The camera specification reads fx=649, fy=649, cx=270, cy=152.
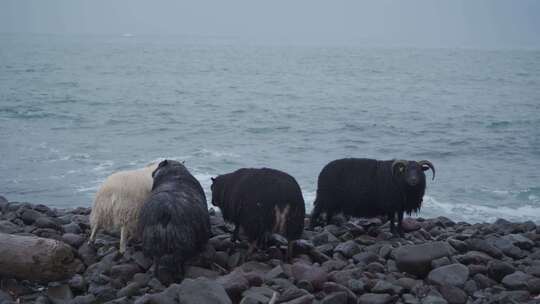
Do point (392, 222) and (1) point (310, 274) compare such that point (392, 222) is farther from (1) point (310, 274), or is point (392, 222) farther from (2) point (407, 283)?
(1) point (310, 274)

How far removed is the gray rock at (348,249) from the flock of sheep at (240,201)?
0.68m

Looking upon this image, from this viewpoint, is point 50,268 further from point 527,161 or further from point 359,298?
point 527,161

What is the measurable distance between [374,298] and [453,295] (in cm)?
88

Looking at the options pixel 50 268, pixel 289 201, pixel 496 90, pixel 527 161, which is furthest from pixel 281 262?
pixel 496 90

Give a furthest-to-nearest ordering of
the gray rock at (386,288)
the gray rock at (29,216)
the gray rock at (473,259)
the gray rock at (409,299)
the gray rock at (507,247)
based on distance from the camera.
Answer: the gray rock at (29,216) < the gray rock at (507,247) < the gray rock at (473,259) < the gray rock at (386,288) < the gray rock at (409,299)

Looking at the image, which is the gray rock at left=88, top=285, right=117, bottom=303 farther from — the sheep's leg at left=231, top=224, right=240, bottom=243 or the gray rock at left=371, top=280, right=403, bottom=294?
the gray rock at left=371, top=280, right=403, bottom=294

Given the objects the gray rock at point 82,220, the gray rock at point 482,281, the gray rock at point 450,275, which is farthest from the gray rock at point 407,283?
the gray rock at point 82,220

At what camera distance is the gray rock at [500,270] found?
7.62 metres

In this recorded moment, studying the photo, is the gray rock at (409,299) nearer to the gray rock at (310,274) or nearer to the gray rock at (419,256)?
the gray rock at (419,256)

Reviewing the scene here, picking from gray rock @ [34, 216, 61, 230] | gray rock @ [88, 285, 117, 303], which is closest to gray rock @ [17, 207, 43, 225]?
gray rock @ [34, 216, 61, 230]

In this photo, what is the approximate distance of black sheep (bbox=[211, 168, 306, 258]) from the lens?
27.4 ft

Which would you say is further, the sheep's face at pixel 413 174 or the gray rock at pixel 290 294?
the sheep's face at pixel 413 174

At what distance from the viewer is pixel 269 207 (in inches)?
329

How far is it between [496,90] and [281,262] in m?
45.2
